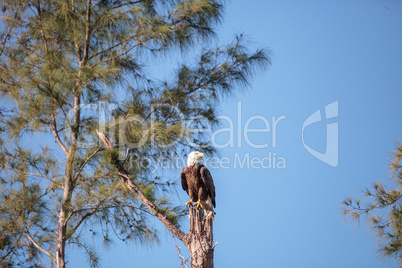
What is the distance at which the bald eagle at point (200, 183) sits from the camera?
12.0ft

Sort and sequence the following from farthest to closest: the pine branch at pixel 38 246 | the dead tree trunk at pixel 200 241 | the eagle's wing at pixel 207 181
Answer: the pine branch at pixel 38 246 < the eagle's wing at pixel 207 181 < the dead tree trunk at pixel 200 241

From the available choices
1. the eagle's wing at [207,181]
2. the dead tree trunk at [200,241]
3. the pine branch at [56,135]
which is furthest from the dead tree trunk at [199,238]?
the pine branch at [56,135]

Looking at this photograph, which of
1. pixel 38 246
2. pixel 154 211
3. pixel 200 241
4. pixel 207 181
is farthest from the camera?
pixel 38 246

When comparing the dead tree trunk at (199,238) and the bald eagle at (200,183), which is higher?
the bald eagle at (200,183)

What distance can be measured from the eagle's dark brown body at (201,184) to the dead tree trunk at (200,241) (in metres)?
0.64

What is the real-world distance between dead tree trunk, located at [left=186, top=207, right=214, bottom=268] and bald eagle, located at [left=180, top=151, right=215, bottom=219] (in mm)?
644

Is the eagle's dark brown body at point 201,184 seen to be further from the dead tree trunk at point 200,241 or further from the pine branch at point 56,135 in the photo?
the pine branch at point 56,135

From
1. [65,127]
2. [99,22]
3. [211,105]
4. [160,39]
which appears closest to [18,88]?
[65,127]

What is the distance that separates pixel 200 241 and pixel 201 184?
2.57 ft

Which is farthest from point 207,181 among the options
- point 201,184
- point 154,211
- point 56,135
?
point 56,135

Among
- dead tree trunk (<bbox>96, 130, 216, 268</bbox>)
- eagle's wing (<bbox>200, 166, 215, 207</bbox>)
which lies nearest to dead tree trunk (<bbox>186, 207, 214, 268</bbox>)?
dead tree trunk (<bbox>96, 130, 216, 268</bbox>)

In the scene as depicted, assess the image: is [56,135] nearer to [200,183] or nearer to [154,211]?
[200,183]

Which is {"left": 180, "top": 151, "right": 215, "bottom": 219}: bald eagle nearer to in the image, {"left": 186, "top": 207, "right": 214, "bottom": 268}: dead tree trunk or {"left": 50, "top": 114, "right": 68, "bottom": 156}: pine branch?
{"left": 186, "top": 207, "right": 214, "bottom": 268}: dead tree trunk

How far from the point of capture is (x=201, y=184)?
3695mm
